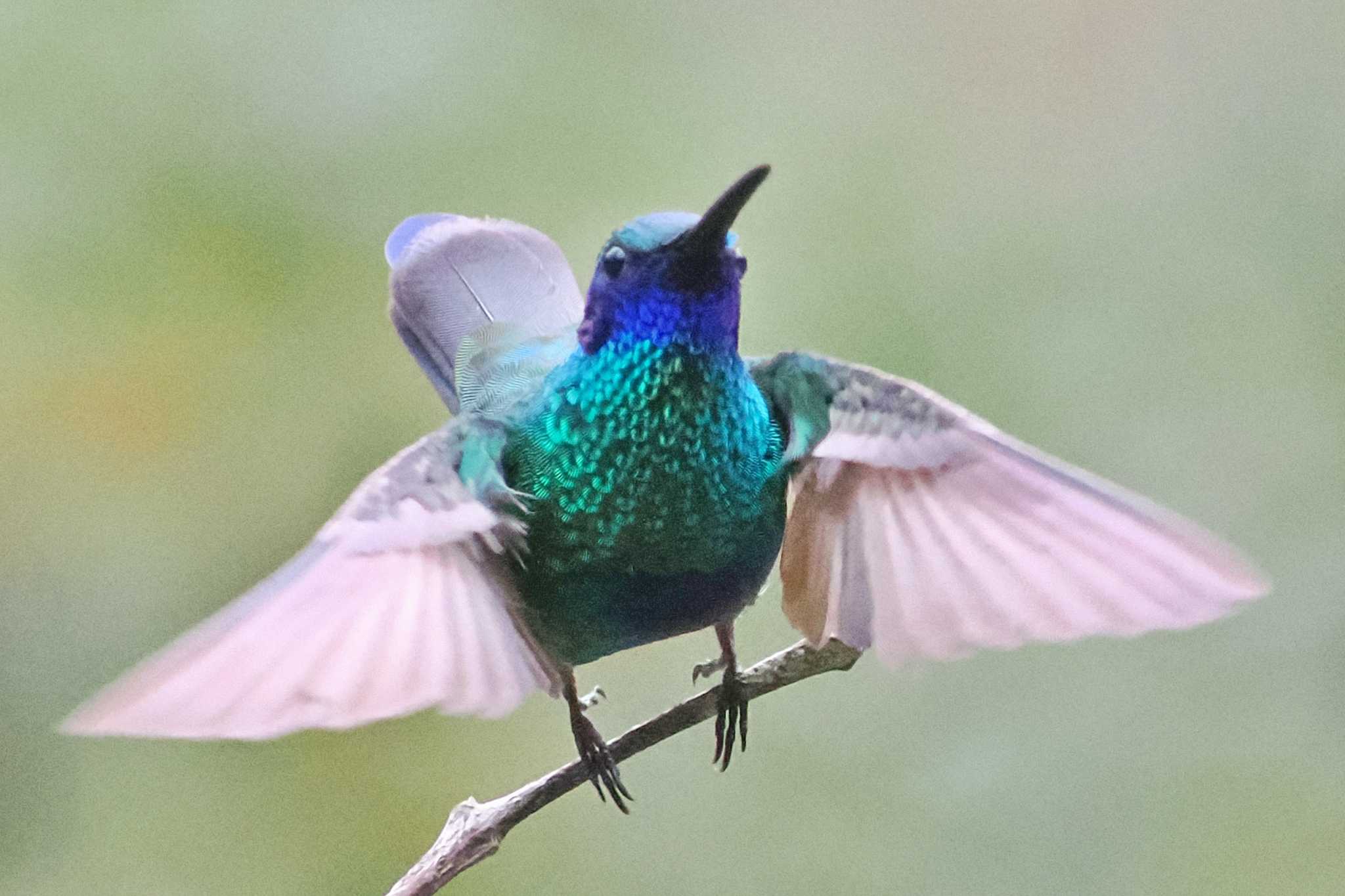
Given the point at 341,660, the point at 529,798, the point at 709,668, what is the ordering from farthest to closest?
the point at 709,668, the point at 529,798, the point at 341,660

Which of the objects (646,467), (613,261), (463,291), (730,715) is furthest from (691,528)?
(463,291)

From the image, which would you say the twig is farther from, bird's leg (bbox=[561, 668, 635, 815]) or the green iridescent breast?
the green iridescent breast

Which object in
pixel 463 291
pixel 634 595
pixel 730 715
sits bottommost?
pixel 730 715

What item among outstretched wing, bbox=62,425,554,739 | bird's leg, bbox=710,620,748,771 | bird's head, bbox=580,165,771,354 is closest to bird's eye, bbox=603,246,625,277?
bird's head, bbox=580,165,771,354

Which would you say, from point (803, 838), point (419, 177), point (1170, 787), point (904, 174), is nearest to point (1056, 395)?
point (904, 174)

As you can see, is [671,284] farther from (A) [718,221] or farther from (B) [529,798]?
(B) [529,798]

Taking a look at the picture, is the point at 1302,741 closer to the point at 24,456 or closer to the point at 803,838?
the point at 803,838
